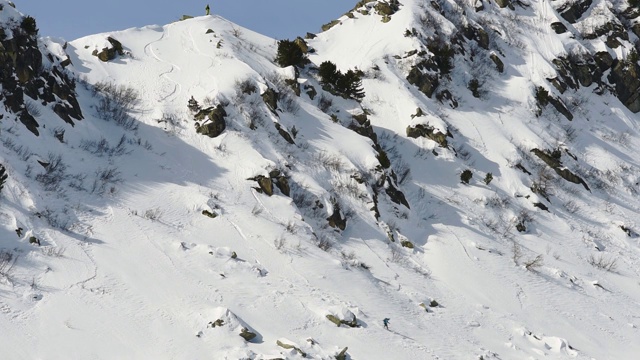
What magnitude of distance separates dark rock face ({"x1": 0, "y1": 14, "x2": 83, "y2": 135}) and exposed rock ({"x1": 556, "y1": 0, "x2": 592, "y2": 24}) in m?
27.9

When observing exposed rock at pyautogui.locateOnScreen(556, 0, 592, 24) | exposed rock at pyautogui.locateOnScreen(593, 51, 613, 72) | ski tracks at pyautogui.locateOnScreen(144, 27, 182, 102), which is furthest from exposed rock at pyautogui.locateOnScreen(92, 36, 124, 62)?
exposed rock at pyautogui.locateOnScreen(556, 0, 592, 24)

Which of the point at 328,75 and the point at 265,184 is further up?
the point at 328,75

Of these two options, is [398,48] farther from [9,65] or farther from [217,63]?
[9,65]

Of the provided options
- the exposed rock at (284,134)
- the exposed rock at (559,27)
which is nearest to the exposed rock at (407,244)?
the exposed rock at (284,134)

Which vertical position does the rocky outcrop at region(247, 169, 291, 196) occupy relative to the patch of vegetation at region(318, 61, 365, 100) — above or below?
below

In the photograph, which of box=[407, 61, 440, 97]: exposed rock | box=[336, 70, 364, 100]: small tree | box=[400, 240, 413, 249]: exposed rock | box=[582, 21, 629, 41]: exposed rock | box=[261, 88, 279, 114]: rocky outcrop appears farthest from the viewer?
box=[582, 21, 629, 41]: exposed rock

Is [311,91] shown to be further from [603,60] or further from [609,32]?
[609,32]

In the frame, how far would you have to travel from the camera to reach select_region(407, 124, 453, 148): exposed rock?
1697 centimetres

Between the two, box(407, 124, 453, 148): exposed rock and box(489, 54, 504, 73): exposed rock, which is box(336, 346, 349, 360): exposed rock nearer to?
box(407, 124, 453, 148): exposed rock

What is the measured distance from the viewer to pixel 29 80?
11.6m

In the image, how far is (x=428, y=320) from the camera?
373 inches

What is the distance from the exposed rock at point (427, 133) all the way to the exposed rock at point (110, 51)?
35.4 feet

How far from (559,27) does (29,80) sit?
85.8 ft

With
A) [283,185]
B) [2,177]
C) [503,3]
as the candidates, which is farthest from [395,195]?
[503,3]
